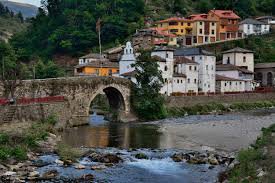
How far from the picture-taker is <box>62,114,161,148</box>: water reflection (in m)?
38.9

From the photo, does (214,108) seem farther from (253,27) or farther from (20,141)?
(253,27)

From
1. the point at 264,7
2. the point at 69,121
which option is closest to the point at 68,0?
the point at 264,7

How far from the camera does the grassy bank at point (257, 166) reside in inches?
872

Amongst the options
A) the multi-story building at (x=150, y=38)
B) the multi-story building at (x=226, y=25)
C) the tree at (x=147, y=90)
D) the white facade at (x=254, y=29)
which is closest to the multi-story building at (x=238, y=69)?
the multi-story building at (x=150, y=38)

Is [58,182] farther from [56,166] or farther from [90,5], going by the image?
[90,5]

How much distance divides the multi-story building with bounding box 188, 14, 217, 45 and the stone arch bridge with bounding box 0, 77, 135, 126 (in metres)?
49.1

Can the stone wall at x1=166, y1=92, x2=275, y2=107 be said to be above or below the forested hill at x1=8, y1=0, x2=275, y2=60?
below

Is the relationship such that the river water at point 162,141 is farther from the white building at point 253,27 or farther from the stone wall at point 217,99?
the white building at point 253,27

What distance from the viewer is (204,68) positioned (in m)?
76.2

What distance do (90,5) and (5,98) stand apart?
241 ft

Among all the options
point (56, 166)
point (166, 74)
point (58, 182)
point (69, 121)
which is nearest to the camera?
point (58, 182)

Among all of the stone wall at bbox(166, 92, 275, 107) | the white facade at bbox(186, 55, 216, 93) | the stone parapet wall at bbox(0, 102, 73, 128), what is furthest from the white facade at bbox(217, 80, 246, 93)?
the stone parapet wall at bbox(0, 102, 73, 128)

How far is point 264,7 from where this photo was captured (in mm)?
130500

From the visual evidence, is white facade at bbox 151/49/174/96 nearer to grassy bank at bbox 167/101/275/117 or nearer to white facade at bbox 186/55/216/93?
grassy bank at bbox 167/101/275/117
